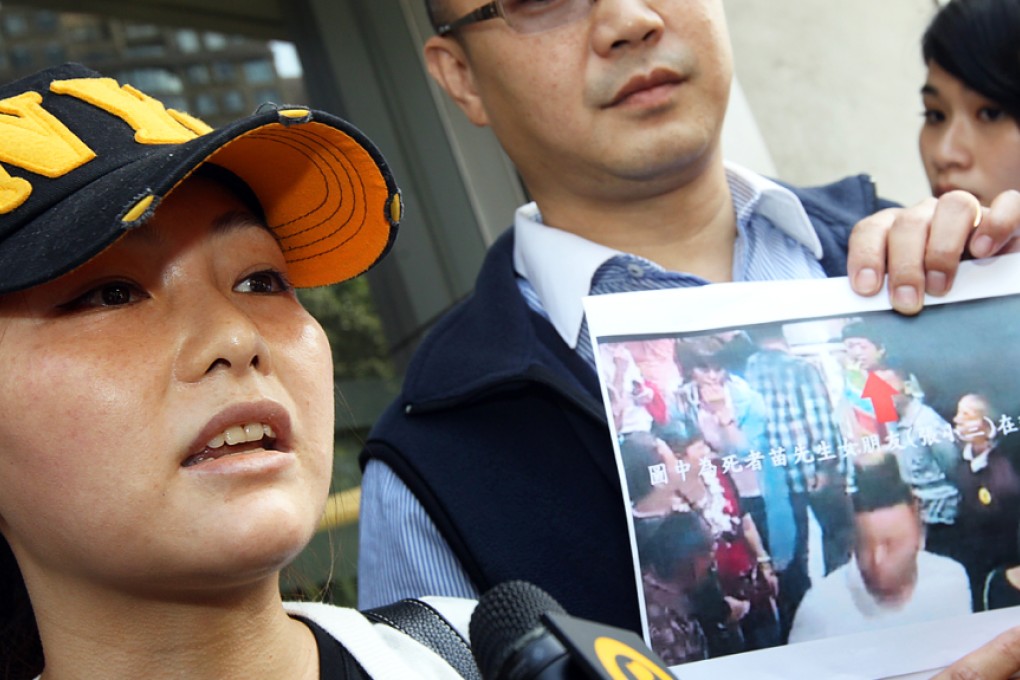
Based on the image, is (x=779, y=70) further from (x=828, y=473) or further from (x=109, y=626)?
(x=109, y=626)

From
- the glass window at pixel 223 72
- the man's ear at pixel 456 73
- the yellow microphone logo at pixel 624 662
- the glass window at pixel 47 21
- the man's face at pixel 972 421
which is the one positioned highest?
the glass window at pixel 47 21

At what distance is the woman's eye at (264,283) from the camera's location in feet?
4.68

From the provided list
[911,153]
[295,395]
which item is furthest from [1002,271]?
[911,153]

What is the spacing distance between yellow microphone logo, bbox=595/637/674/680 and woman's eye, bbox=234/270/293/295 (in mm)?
739

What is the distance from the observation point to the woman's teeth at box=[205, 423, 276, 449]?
125 centimetres

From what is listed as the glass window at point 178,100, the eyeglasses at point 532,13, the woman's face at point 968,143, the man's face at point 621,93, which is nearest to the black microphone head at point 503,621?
the man's face at point 621,93

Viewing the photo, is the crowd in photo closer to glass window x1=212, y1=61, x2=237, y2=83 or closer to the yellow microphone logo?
the yellow microphone logo

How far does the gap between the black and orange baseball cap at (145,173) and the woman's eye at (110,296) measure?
3.5 inches

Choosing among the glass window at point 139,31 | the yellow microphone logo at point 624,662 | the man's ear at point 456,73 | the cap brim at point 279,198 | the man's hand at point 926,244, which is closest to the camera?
the yellow microphone logo at point 624,662

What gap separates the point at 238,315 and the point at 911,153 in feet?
8.99

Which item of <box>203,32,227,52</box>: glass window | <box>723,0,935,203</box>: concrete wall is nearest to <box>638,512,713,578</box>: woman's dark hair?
<box>723,0,935,203</box>: concrete wall

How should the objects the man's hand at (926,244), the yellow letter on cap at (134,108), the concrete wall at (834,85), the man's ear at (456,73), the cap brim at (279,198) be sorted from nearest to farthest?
the cap brim at (279,198) < the yellow letter on cap at (134,108) < the man's hand at (926,244) < the man's ear at (456,73) < the concrete wall at (834,85)

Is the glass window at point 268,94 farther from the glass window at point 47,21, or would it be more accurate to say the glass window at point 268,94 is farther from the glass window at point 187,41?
the glass window at point 47,21

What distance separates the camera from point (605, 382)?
5.06ft
